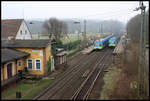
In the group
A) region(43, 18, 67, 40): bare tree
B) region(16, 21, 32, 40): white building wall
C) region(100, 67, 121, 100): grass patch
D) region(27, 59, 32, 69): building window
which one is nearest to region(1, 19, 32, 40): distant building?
region(16, 21, 32, 40): white building wall

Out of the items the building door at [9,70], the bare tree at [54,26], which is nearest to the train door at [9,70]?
the building door at [9,70]

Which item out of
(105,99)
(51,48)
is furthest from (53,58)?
Result: (105,99)

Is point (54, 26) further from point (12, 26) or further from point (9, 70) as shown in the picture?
point (9, 70)

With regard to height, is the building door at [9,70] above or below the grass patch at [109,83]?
above

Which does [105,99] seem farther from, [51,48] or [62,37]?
[62,37]

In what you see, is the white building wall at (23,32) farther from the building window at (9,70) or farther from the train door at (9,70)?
the train door at (9,70)

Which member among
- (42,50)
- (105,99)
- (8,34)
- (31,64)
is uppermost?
(8,34)

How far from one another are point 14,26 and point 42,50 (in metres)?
14.3

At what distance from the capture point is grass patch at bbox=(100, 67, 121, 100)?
10.6 m

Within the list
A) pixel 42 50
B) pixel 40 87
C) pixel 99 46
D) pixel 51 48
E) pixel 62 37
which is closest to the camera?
pixel 40 87

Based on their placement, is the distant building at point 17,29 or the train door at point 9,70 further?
the distant building at point 17,29

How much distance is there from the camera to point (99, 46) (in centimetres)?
3288

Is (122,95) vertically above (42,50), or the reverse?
(42,50)

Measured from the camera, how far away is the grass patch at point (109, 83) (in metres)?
10.6
